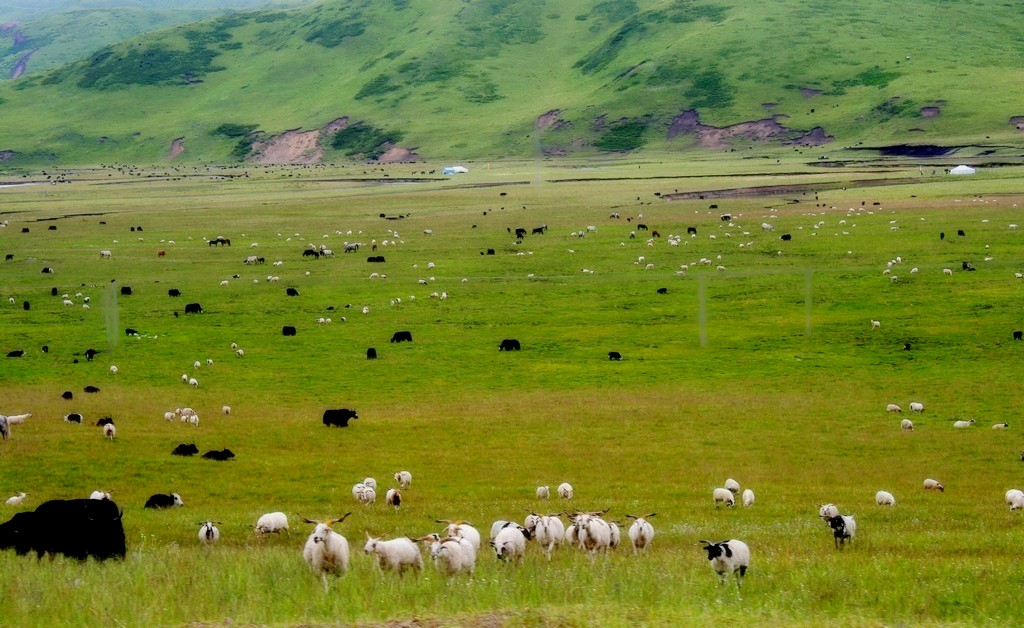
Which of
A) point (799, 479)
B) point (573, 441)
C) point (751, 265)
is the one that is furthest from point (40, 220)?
point (799, 479)

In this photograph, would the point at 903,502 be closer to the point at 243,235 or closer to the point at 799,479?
the point at 799,479

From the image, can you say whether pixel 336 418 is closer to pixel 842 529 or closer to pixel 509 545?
pixel 509 545

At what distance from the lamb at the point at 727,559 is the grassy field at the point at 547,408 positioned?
1.64 feet

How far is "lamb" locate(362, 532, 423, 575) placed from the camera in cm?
1538

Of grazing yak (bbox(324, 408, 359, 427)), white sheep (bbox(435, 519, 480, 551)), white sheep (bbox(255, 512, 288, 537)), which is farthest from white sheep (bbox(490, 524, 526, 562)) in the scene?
grazing yak (bbox(324, 408, 359, 427))

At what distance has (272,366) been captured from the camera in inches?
1709

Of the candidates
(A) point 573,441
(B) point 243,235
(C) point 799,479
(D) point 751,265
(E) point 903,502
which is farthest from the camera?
(B) point 243,235

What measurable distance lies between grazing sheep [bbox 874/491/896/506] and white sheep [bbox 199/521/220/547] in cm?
1387

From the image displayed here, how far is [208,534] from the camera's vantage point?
19906 mm

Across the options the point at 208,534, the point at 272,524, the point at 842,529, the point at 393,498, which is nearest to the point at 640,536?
the point at 842,529

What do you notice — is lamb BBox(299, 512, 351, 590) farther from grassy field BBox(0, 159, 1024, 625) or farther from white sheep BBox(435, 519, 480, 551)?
white sheep BBox(435, 519, 480, 551)

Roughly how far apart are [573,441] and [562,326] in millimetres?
18832

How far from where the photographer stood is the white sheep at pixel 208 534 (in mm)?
19781

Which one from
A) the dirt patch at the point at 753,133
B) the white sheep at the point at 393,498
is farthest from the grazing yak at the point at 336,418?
the dirt patch at the point at 753,133
